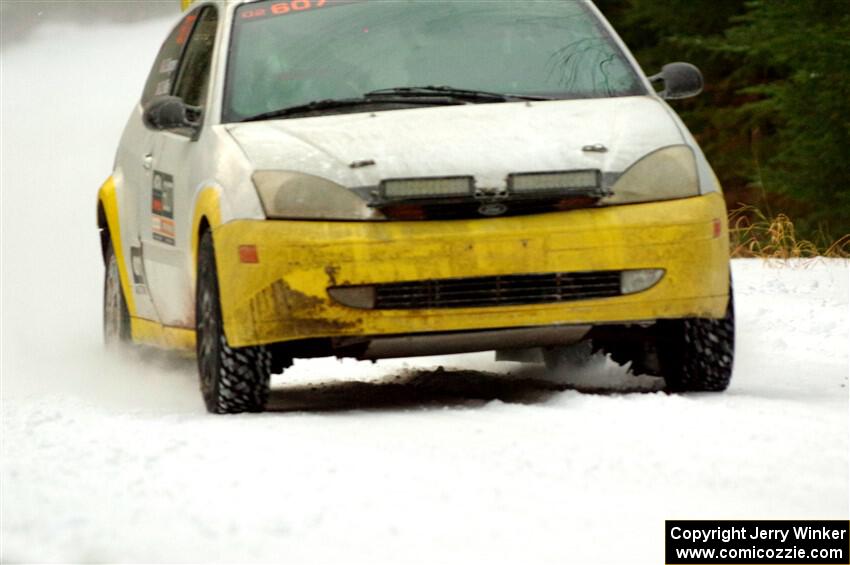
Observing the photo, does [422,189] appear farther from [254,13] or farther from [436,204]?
[254,13]

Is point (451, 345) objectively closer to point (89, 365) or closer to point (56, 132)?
point (89, 365)

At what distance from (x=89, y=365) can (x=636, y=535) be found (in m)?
5.91

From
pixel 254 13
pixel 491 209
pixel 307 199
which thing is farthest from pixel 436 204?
pixel 254 13

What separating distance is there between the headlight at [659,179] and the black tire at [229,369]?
4.36ft

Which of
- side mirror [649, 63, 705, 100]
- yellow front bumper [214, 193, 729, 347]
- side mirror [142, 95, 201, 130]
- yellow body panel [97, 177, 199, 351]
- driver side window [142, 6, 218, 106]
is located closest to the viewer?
yellow front bumper [214, 193, 729, 347]

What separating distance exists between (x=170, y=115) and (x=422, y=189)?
1.42 metres

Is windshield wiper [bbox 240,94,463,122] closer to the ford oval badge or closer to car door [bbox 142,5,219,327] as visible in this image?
car door [bbox 142,5,219,327]

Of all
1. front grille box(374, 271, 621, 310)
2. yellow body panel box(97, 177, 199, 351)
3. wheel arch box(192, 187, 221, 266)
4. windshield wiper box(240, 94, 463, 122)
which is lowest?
yellow body panel box(97, 177, 199, 351)

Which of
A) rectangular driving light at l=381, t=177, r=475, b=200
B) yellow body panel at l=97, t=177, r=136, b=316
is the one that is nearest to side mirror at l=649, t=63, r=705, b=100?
rectangular driving light at l=381, t=177, r=475, b=200

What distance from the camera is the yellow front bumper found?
6.91 m

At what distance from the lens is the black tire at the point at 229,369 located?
7.18 metres

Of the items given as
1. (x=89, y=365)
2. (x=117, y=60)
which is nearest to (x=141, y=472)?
(x=89, y=365)

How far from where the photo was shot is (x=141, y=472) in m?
5.72

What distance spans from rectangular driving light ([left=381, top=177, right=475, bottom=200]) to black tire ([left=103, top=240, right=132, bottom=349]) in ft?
9.94
